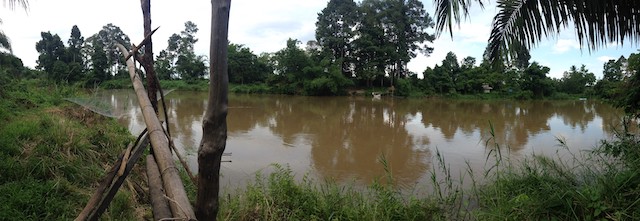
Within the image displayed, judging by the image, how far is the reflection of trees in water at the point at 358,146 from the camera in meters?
5.27

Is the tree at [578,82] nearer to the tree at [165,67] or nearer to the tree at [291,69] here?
the tree at [291,69]

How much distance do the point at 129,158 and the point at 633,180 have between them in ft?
10.0

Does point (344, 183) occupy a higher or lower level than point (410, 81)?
lower

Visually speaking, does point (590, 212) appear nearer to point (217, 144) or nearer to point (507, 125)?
point (217, 144)

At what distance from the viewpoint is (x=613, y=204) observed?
7.65 ft

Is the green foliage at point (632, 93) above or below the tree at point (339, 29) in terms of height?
below

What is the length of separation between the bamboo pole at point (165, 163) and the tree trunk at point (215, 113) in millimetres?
101

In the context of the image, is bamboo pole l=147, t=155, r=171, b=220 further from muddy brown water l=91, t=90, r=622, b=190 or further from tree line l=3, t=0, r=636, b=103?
tree line l=3, t=0, r=636, b=103

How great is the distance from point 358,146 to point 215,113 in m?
6.29

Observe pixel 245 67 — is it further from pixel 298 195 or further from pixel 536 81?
→ pixel 298 195

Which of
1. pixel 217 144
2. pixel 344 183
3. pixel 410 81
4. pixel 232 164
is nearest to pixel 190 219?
pixel 217 144

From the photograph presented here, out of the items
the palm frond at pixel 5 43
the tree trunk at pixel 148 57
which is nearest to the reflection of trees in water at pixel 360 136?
the palm frond at pixel 5 43

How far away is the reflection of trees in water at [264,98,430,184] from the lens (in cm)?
527

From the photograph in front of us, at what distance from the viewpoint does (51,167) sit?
3.15 meters
